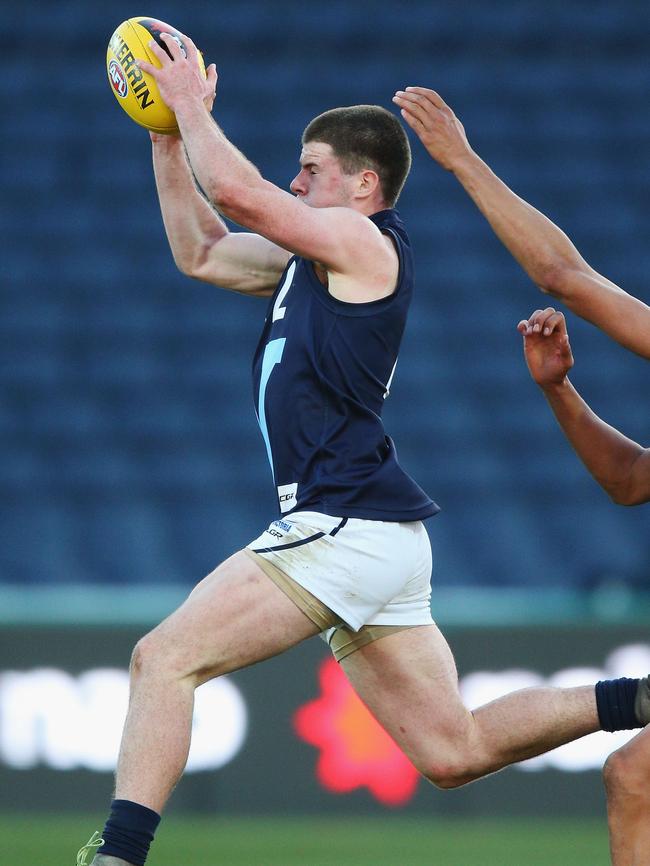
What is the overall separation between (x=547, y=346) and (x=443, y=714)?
1121 mm

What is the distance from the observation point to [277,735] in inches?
315

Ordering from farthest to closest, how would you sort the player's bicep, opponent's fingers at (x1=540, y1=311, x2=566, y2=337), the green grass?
1. the green grass
2. the player's bicep
3. opponent's fingers at (x1=540, y1=311, x2=566, y2=337)

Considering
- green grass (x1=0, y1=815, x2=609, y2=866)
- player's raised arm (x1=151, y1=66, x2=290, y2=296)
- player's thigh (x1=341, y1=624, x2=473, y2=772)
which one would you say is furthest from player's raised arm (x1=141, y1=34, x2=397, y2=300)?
green grass (x1=0, y1=815, x2=609, y2=866)

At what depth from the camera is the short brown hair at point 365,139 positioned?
4727 millimetres

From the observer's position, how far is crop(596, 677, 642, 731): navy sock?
4.53 metres

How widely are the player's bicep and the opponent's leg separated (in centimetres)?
118

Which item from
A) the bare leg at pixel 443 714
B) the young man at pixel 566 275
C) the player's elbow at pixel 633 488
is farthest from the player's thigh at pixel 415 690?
the player's elbow at pixel 633 488

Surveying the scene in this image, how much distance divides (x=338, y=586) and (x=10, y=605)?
14.5 feet

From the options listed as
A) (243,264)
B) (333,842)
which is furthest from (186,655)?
(333,842)

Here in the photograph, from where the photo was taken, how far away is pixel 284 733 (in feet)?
26.2

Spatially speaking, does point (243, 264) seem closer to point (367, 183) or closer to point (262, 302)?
point (367, 183)

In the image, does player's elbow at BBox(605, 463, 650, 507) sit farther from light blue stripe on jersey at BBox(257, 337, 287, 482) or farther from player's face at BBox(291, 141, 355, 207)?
player's face at BBox(291, 141, 355, 207)

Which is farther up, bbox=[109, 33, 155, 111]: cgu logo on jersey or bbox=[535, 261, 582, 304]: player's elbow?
bbox=[109, 33, 155, 111]: cgu logo on jersey

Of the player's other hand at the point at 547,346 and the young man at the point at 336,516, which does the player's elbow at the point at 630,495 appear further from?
the young man at the point at 336,516
